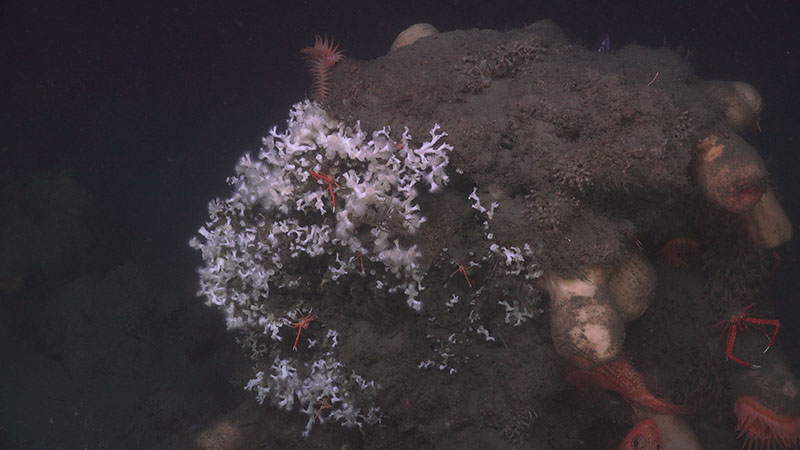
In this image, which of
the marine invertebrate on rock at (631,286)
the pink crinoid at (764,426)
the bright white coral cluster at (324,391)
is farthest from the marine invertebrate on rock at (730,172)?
the bright white coral cluster at (324,391)

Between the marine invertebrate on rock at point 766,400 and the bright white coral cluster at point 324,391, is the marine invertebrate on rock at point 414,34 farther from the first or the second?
the marine invertebrate on rock at point 766,400

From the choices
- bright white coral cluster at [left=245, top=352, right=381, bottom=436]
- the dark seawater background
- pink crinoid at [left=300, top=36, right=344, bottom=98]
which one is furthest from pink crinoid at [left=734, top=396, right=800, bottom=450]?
the dark seawater background

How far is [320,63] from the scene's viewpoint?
14.0 feet

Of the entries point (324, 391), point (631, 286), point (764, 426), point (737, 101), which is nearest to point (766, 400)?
point (764, 426)

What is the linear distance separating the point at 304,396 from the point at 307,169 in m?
1.97

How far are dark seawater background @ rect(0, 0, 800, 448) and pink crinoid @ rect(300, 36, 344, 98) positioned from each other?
6.60 meters

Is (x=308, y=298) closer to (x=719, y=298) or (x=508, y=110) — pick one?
(x=508, y=110)

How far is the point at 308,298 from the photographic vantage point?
391 cm

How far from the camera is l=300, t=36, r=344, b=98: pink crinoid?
13.9ft

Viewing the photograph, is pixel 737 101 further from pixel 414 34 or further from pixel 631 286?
pixel 414 34

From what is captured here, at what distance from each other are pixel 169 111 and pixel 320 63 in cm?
1483

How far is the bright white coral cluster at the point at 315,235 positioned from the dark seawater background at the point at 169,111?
17.2 feet

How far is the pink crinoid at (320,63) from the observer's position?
4.22m

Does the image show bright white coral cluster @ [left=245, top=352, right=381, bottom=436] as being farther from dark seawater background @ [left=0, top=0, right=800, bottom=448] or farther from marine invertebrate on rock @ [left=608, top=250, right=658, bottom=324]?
dark seawater background @ [left=0, top=0, right=800, bottom=448]
